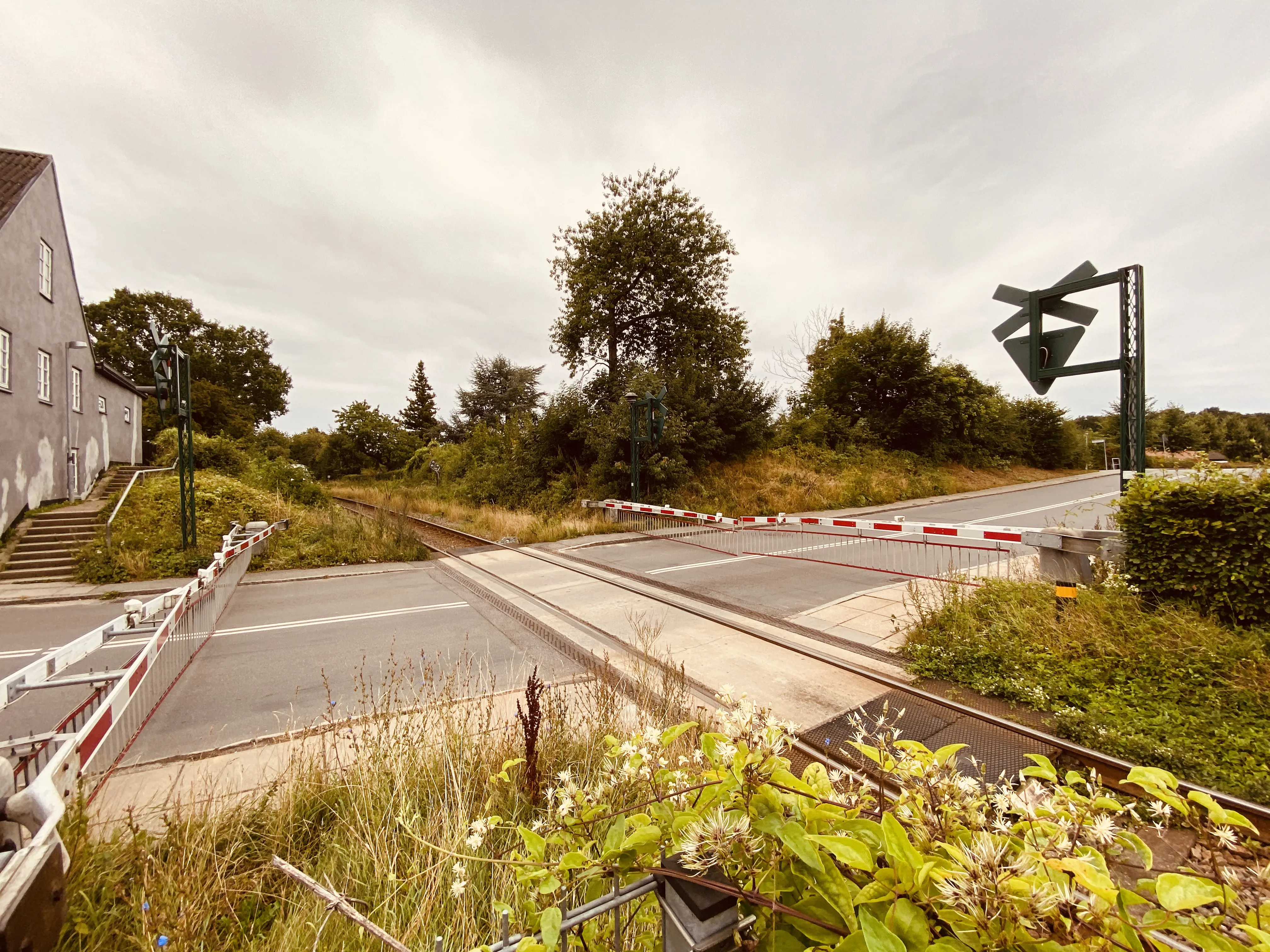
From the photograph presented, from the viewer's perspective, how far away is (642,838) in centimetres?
110

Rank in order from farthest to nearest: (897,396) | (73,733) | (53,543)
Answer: (897,396) < (53,543) < (73,733)

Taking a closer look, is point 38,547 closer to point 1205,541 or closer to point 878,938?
point 878,938

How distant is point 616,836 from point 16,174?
2205cm

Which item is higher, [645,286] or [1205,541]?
[645,286]

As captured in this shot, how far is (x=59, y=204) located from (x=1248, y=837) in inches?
957

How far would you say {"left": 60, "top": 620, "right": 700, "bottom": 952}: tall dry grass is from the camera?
2021 mm

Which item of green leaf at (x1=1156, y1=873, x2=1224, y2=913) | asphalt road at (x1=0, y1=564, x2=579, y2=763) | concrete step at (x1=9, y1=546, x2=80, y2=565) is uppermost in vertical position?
green leaf at (x1=1156, y1=873, x2=1224, y2=913)

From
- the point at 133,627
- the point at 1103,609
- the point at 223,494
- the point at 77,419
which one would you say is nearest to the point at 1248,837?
the point at 1103,609

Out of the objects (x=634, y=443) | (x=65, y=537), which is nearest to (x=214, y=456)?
(x=65, y=537)

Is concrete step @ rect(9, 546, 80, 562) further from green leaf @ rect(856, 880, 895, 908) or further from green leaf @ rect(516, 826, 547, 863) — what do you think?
green leaf @ rect(856, 880, 895, 908)

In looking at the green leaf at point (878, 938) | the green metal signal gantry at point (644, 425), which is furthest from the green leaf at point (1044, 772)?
the green metal signal gantry at point (644, 425)

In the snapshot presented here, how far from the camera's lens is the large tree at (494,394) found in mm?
41438

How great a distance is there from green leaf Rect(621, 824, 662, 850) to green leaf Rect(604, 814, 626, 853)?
0.9 inches

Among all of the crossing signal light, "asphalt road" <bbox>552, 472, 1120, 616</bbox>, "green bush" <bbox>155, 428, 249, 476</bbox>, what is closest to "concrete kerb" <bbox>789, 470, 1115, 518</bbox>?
"asphalt road" <bbox>552, 472, 1120, 616</bbox>
